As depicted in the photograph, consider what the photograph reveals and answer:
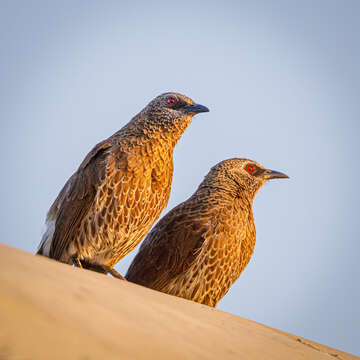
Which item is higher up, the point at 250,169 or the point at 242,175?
the point at 250,169

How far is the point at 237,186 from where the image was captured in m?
5.05

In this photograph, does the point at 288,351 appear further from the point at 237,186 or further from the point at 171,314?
the point at 237,186

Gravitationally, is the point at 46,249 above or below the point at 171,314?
below

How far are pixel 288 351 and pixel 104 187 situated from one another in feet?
7.37

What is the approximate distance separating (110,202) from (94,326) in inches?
98.7

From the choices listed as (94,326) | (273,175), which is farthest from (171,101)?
(94,326)

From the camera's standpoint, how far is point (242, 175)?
5215mm

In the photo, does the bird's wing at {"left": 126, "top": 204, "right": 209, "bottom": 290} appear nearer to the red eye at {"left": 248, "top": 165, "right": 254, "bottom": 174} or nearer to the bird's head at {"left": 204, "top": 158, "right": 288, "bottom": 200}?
the bird's head at {"left": 204, "top": 158, "right": 288, "bottom": 200}

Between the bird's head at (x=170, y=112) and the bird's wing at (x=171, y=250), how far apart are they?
0.91 meters

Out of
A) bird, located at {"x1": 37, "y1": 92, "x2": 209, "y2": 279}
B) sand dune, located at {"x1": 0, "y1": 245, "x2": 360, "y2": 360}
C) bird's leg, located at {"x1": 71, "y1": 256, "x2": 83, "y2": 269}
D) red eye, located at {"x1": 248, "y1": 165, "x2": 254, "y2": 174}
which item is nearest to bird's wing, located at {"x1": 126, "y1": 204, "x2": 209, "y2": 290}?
bird, located at {"x1": 37, "y1": 92, "x2": 209, "y2": 279}

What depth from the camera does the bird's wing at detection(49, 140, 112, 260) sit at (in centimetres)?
372

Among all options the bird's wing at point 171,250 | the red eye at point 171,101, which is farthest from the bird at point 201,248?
the red eye at point 171,101

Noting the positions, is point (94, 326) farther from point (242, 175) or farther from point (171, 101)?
point (242, 175)

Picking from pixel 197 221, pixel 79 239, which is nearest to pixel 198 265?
pixel 197 221
